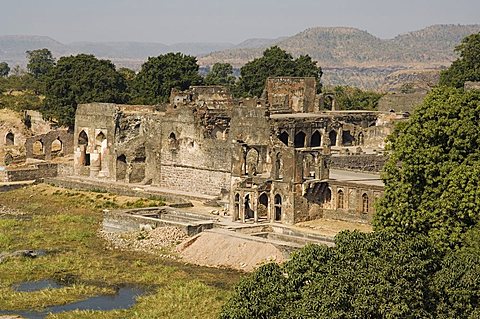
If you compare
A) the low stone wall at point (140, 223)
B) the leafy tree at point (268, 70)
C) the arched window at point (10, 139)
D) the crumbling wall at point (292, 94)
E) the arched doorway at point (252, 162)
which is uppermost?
the leafy tree at point (268, 70)

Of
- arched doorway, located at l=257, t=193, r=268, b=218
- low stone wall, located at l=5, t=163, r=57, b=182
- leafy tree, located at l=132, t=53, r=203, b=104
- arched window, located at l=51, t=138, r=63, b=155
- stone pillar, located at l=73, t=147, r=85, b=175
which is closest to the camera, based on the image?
arched doorway, located at l=257, t=193, r=268, b=218

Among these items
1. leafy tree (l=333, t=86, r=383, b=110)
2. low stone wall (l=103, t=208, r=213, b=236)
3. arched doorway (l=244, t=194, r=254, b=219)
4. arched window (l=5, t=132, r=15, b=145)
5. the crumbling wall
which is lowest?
low stone wall (l=103, t=208, r=213, b=236)

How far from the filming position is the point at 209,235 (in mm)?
34125

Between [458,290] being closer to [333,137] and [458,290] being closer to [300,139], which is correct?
[300,139]

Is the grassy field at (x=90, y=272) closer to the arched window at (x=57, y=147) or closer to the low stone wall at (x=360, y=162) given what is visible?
the low stone wall at (x=360, y=162)

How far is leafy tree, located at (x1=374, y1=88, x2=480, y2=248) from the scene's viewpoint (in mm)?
25438

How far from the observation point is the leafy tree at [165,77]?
6425cm

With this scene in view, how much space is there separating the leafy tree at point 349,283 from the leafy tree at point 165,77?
44104 mm

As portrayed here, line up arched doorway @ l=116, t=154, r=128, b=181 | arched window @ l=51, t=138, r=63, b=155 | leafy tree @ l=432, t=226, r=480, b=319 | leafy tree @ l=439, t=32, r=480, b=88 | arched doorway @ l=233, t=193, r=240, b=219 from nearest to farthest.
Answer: leafy tree @ l=432, t=226, r=480, b=319
arched doorway @ l=233, t=193, r=240, b=219
arched doorway @ l=116, t=154, r=128, b=181
arched window @ l=51, t=138, r=63, b=155
leafy tree @ l=439, t=32, r=480, b=88

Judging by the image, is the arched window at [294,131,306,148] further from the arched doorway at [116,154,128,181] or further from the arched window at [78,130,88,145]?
the arched window at [78,130,88,145]

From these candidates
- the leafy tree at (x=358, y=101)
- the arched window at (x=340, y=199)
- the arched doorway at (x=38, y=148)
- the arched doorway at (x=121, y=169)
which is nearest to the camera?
the arched window at (x=340, y=199)

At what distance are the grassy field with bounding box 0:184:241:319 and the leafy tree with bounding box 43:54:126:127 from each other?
1755 centimetres

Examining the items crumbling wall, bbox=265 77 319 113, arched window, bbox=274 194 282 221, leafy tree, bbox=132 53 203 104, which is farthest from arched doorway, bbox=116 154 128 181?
leafy tree, bbox=132 53 203 104

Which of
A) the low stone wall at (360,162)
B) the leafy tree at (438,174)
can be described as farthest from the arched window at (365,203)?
the leafy tree at (438,174)
